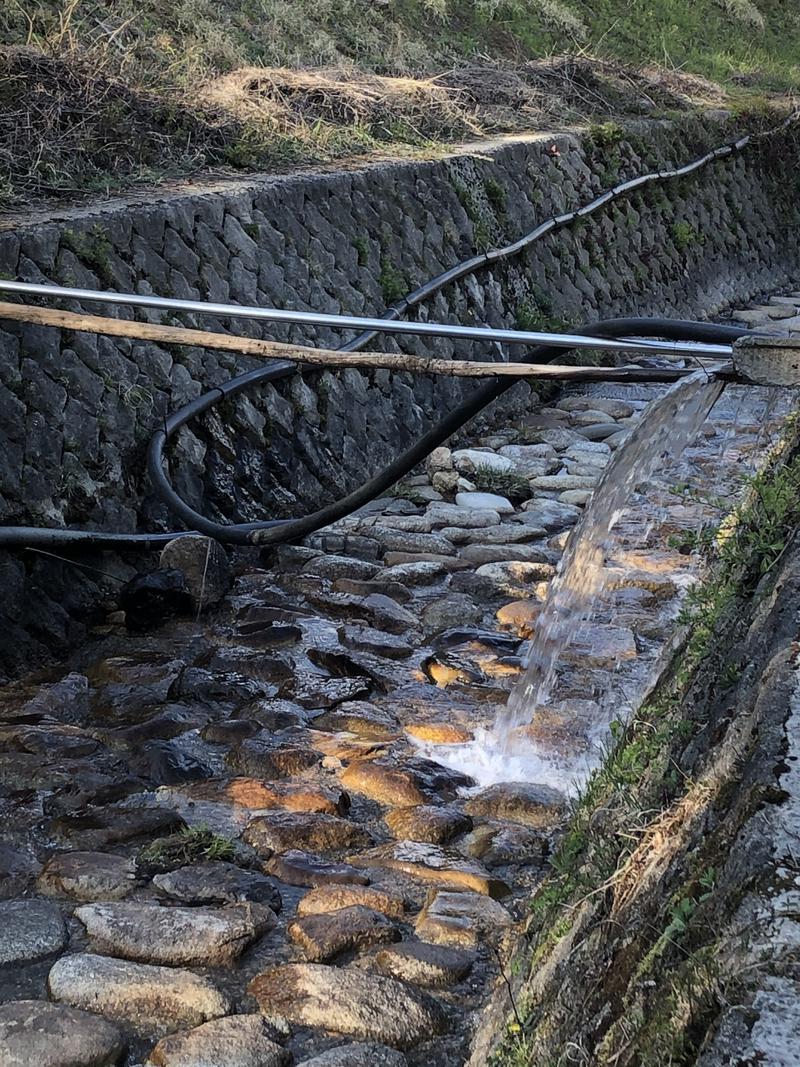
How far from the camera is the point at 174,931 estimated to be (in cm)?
339

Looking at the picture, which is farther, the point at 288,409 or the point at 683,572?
the point at 288,409

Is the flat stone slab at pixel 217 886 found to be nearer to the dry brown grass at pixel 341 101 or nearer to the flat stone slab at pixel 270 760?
the flat stone slab at pixel 270 760

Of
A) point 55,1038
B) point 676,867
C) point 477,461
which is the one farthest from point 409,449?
point 477,461

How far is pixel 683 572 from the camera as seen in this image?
647 centimetres

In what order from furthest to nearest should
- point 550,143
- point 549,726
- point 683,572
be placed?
point 550,143 < point 683,572 < point 549,726

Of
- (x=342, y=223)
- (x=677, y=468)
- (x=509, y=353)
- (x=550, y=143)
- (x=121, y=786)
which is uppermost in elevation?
(x=550, y=143)

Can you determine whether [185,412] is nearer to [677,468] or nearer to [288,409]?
[288,409]

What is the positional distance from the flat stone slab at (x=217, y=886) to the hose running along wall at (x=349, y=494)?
1.32m

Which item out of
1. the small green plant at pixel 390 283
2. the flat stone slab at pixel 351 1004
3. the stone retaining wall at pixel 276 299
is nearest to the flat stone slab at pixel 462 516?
the stone retaining wall at pixel 276 299

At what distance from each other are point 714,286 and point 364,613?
9.36 metres

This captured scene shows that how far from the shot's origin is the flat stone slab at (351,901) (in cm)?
361

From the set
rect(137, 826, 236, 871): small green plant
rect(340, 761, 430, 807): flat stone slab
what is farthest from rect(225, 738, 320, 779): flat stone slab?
rect(137, 826, 236, 871): small green plant

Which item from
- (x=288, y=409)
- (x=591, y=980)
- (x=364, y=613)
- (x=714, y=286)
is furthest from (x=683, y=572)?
(x=714, y=286)

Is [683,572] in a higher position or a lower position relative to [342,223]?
lower
